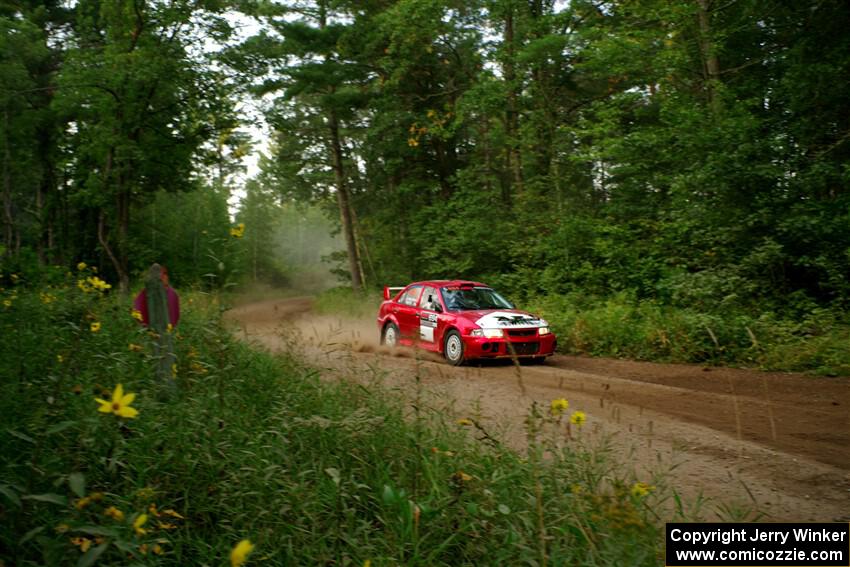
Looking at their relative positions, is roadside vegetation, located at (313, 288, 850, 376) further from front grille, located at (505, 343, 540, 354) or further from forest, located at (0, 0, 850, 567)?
front grille, located at (505, 343, 540, 354)

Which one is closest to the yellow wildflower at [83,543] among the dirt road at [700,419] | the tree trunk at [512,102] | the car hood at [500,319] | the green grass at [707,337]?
the dirt road at [700,419]

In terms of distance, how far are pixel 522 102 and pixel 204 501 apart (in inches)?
843

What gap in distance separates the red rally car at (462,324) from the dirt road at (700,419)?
43 centimetres

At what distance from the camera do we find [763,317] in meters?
11.6

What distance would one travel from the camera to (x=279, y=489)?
3627 mm

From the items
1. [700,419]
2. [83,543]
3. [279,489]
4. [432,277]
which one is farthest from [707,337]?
[432,277]

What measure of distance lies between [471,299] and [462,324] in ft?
4.38

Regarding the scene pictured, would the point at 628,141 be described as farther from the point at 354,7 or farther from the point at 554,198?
the point at 354,7

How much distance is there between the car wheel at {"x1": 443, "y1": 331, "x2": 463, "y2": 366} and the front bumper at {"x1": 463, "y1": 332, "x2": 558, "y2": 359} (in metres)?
0.24

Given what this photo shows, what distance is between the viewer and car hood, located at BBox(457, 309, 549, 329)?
37.1ft

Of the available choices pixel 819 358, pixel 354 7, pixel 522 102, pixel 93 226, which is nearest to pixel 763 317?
pixel 819 358

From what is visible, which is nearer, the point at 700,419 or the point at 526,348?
the point at 700,419

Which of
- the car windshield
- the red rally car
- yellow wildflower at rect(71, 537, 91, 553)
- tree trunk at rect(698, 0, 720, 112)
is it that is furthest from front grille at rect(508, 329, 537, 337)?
yellow wildflower at rect(71, 537, 91, 553)

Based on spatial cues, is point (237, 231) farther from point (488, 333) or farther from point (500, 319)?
point (500, 319)
